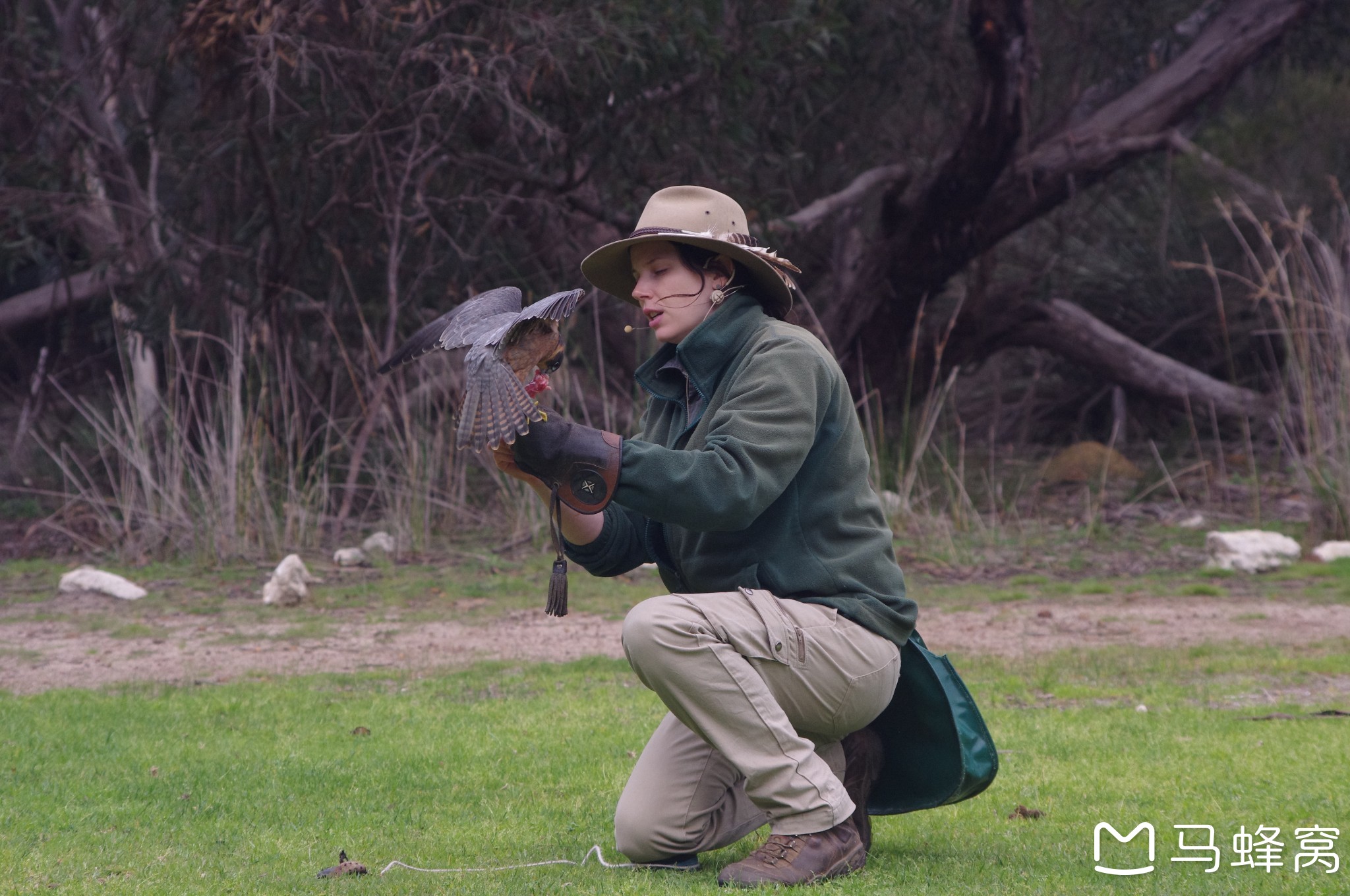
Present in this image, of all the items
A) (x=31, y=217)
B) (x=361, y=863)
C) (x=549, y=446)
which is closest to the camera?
(x=549, y=446)

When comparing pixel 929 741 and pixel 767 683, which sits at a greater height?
pixel 767 683

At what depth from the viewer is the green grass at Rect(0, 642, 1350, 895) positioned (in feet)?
9.39

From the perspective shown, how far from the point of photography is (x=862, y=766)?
120 inches

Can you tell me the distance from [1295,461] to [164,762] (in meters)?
6.31

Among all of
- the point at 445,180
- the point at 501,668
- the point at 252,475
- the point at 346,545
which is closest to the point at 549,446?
the point at 501,668

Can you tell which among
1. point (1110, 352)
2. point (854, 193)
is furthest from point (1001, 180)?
point (1110, 352)

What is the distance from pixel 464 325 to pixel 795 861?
122cm

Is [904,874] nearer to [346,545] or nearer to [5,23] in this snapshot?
[346,545]

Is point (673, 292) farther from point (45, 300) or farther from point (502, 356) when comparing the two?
point (45, 300)

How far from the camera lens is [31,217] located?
920 centimetres

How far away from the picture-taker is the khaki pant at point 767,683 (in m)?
2.73

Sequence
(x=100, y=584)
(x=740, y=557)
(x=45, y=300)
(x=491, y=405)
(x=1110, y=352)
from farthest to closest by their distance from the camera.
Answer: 1. (x=1110, y=352)
2. (x=45, y=300)
3. (x=100, y=584)
4. (x=740, y=557)
5. (x=491, y=405)

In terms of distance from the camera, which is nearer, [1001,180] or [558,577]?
[558,577]

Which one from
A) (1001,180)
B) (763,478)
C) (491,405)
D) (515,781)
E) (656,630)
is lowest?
(515,781)
